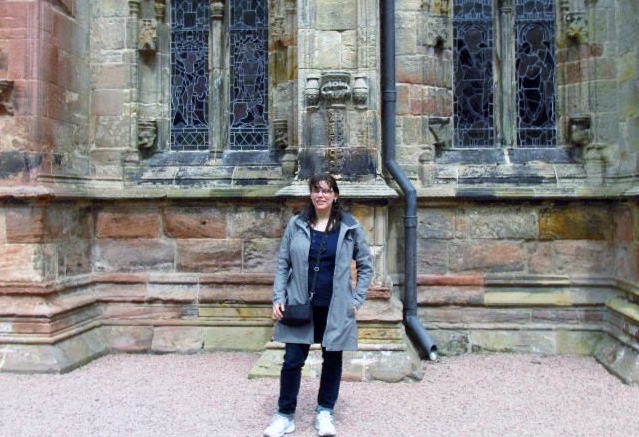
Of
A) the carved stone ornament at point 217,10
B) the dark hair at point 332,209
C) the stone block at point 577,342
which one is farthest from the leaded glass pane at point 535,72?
the dark hair at point 332,209

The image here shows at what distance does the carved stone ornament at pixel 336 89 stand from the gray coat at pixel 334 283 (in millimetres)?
1939

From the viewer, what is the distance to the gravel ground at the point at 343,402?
506 centimetres

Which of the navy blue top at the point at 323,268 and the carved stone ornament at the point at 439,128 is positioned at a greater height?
the carved stone ornament at the point at 439,128

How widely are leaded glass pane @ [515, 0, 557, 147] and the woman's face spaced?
3867 millimetres

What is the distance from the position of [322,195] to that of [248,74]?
381cm

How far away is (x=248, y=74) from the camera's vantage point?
8211mm

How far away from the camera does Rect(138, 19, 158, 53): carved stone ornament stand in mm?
7977

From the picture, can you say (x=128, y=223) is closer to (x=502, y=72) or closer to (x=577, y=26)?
(x=502, y=72)

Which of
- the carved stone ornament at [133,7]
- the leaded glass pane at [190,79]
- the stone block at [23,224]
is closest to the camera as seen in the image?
the stone block at [23,224]

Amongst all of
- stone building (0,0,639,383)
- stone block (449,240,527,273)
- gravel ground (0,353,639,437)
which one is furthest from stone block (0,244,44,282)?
stone block (449,240,527,273)

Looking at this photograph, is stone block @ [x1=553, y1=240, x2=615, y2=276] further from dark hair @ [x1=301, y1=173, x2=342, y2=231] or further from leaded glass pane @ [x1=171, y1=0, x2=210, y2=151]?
leaded glass pane @ [x1=171, y1=0, x2=210, y2=151]

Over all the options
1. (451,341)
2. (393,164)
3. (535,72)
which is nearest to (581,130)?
(535,72)

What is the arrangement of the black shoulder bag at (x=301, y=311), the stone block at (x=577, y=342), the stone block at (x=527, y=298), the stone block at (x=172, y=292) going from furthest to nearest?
the stone block at (x=172, y=292) → the stone block at (x=527, y=298) → the stone block at (x=577, y=342) → the black shoulder bag at (x=301, y=311)

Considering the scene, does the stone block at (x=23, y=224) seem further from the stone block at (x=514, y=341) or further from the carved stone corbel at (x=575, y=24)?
the carved stone corbel at (x=575, y=24)
